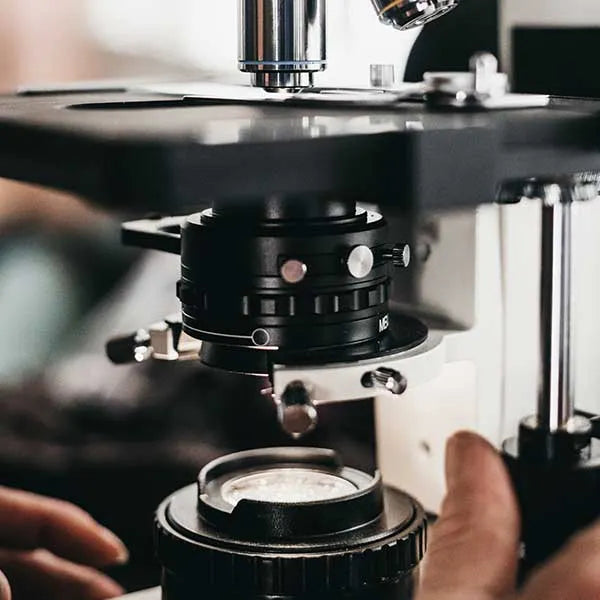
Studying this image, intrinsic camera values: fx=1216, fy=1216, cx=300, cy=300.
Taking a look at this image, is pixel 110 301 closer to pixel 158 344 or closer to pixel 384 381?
pixel 158 344

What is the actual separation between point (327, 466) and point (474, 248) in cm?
27

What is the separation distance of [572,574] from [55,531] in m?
0.46

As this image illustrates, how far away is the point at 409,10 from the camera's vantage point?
76cm

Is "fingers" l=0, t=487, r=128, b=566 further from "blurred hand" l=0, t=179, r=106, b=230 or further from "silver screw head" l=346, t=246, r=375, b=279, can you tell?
"silver screw head" l=346, t=246, r=375, b=279

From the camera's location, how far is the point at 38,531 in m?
1.04

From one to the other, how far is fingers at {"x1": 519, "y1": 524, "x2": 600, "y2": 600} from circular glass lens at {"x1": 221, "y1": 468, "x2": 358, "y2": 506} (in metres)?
0.14

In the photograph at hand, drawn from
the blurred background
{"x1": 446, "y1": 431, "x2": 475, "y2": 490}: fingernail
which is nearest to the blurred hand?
the blurred background

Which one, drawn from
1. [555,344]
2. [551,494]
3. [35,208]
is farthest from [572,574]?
[35,208]

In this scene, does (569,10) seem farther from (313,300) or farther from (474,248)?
(313,300)

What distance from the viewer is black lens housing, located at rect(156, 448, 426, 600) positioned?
2.41 ft

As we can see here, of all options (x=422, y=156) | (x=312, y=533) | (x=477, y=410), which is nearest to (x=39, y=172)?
(x=422, y=156)

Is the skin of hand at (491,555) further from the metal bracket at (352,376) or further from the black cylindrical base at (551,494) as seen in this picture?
the metal bracket at (352,376)

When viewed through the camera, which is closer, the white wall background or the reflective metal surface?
the reflective metal surface

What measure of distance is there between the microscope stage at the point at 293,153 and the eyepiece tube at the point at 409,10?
0.08m
